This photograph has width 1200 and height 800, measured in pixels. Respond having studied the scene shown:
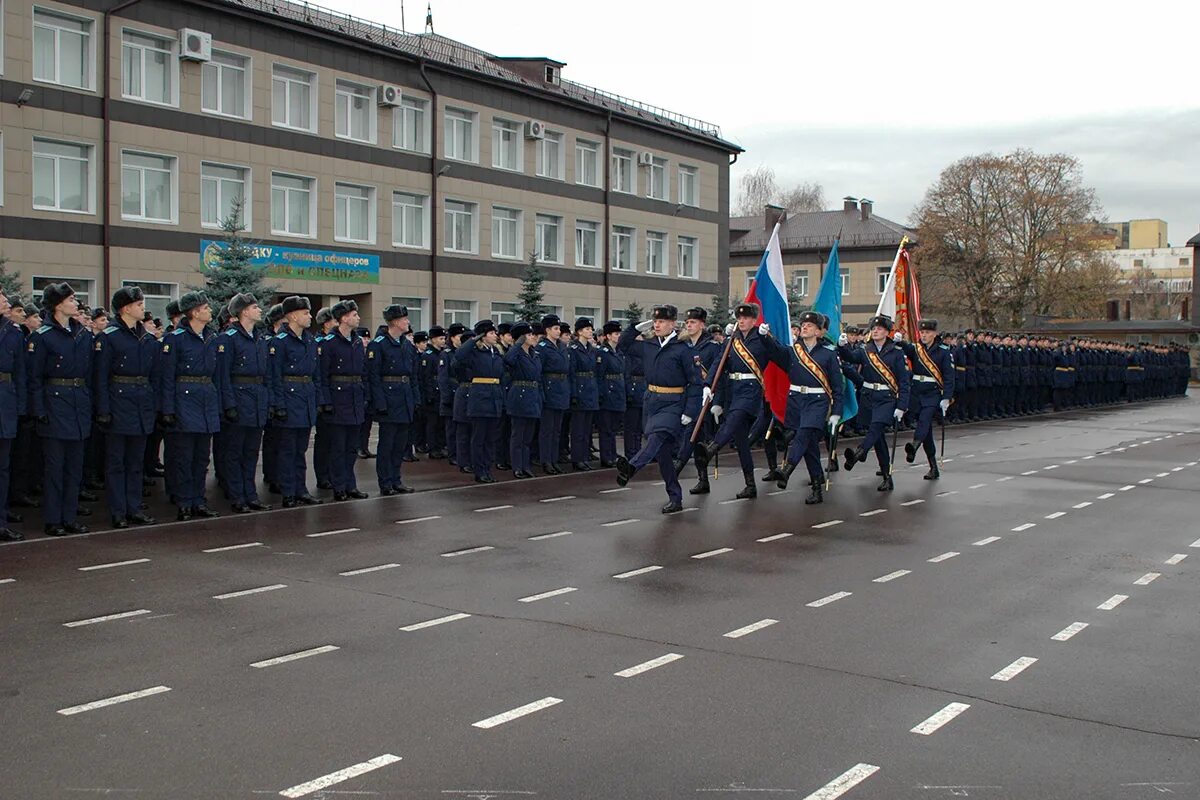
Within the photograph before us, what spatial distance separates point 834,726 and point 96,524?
8.19 meters

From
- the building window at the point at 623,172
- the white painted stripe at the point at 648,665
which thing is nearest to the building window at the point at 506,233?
the building window at the point at 623,172

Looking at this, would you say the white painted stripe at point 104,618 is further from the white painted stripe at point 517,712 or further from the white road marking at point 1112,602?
the white road marking at point 1112,602

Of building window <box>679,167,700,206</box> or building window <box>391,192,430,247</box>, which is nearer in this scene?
building window <box>391,192,430,247</box>

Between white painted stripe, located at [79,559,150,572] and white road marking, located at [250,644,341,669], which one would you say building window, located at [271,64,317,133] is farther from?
white road marking, located at [250,644,341,669]

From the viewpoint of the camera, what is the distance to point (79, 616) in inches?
298

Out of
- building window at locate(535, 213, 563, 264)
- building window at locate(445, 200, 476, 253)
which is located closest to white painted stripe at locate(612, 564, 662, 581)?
building window at locate(445, 200, 476, 253)

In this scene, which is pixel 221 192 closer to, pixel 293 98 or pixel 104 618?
pixel 293 98

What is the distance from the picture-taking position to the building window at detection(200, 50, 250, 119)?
30.0 metres

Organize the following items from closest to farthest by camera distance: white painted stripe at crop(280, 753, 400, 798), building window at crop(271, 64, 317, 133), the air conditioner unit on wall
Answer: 1. white painted stripe at crop(280, 753, 400, 798)
2. the air conditioner unit on wall
3. building window at crop(271, 64, 317, 133)

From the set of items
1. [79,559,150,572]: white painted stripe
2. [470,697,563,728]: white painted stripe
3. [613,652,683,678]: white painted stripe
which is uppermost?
[613,652,683,678]: white painted stripe

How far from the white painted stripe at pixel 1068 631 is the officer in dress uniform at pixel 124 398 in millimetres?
8026

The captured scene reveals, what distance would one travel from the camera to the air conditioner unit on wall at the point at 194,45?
2862 cm

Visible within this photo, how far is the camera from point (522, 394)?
1572 cm

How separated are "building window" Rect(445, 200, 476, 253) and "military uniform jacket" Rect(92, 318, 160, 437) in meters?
26.1
